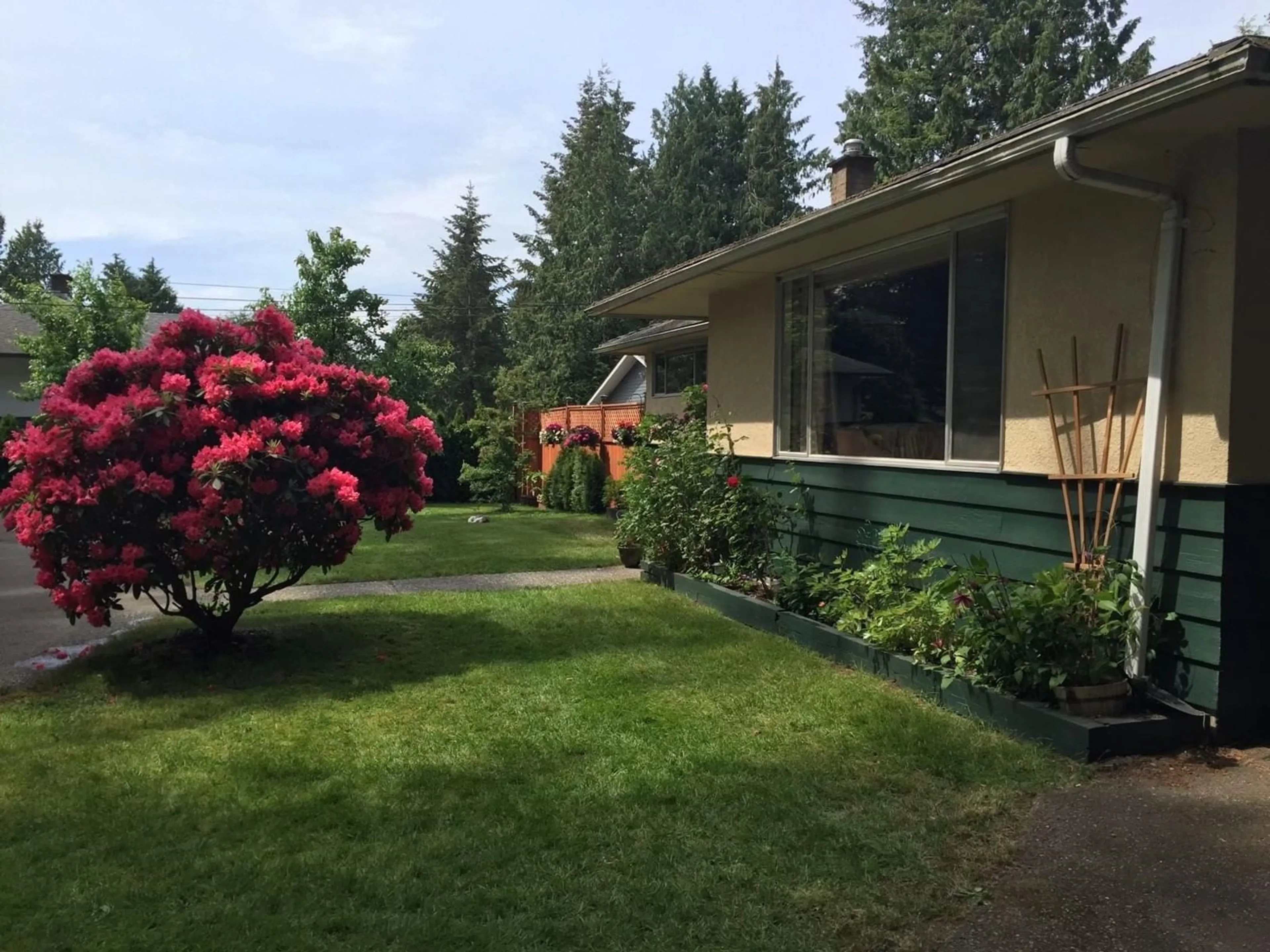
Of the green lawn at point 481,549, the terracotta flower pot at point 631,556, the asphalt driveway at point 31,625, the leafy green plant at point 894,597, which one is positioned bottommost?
the asphalt driveway at point 31,625

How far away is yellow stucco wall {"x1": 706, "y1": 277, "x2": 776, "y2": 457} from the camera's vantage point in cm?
800

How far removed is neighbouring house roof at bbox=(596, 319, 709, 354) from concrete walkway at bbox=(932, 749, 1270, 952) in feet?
28.2

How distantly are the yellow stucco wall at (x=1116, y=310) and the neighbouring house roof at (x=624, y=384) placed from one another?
19.2 metres

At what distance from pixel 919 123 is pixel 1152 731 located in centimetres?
2728

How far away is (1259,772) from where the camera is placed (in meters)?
3.83

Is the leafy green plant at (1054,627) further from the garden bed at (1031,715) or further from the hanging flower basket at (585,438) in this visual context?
the hanging flower basket at (585,438)

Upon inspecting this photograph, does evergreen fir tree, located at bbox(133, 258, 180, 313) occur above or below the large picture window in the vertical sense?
above

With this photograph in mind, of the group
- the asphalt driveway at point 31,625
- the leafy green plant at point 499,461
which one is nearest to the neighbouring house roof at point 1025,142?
the asphalt driveway at point 31,625

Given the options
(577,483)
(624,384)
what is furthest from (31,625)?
(624,384)

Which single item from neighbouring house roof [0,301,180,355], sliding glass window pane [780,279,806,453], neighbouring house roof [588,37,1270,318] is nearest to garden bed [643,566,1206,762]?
sliding glass window pane [780,279,806,453]

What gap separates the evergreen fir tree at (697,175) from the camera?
1282 inches

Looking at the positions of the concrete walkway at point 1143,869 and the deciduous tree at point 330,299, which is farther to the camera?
the deciduous tree at point 330,299

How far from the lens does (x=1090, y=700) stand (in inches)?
162

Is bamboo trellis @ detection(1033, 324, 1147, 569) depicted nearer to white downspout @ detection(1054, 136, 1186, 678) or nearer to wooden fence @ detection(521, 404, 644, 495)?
white downspout @ detection(1054, 136, 1186, 678)
